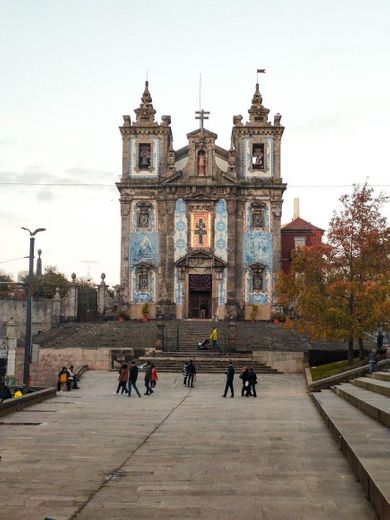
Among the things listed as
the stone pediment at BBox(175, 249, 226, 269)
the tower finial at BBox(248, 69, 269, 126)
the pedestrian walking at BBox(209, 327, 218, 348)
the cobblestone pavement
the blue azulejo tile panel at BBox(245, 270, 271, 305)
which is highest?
the tower finial at BBox(248, 69, 269, 126)

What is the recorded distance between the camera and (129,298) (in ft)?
179

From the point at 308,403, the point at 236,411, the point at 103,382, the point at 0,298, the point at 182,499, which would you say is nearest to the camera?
the point at 182,499

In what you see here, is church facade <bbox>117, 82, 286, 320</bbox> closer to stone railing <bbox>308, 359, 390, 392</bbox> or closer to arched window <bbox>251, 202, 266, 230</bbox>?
arched window <bbox>251, 202, 266, 230</bbox>

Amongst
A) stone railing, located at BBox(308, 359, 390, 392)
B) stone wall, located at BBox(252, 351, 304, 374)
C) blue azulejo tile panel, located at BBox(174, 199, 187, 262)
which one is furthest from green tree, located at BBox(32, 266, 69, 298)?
stone railing, located at BBox(308, 359, 390, 392)

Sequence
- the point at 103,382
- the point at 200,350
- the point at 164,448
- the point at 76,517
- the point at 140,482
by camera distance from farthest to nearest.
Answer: the point at 200,350 < the point at 103,382 < the point at 164,448 < the point at 140,482 < the point at 76,517

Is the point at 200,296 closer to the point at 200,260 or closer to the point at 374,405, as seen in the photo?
the point at 200,260

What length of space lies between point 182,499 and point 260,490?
118 centimetres

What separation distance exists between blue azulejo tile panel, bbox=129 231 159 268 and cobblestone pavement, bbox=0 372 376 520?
1341 inches

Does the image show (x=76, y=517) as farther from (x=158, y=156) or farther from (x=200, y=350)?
(x=158, y=156)

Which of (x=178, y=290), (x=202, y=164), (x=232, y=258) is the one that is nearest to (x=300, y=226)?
(x=232, y=258)

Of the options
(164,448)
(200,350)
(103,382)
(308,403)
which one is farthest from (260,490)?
(200,350)

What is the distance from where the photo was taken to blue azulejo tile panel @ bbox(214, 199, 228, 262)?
5456 cm

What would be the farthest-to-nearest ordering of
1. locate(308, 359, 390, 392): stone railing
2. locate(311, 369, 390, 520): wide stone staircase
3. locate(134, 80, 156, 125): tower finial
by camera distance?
1. locate(134, 80, 156, 125): tower finial
2. locate(308, 359, 390, 392): stone railing
3. locate(311, 369, 390, 520): wide stone staircase

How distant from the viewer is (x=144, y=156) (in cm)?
5672
